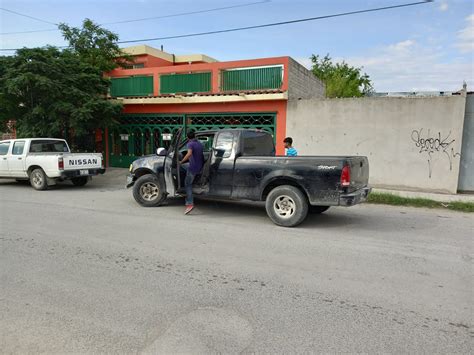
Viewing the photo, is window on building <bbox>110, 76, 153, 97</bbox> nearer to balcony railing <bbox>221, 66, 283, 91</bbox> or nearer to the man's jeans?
balcony railing <bbox>221, 66, 283, 91</bbox>

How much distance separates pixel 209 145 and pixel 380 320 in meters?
5.35

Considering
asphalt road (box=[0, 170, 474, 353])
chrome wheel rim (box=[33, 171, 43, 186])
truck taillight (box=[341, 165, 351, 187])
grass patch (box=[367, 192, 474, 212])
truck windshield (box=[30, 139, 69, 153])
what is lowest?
asphalt road (box=[0, 170, 474, 353])

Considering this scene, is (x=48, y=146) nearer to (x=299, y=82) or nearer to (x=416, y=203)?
(x=299, y=82)

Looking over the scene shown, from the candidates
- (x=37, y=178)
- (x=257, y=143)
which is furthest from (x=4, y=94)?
(x=257, y=143)

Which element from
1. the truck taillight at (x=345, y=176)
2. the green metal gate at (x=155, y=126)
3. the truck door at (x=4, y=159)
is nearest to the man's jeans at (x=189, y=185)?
the truck taillight at (x=345, y=176)

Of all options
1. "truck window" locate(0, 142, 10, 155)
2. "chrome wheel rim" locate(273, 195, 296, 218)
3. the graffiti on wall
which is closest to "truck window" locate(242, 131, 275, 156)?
"chrome wheel rim" locate(273, 195, 296, 218)

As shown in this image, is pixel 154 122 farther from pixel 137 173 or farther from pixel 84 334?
pixel 84 334

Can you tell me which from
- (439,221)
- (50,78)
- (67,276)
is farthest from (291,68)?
(67,276)

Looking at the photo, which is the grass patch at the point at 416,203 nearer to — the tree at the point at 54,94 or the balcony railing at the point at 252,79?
the balcony railing at the point at 252,79

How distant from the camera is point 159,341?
2.93m

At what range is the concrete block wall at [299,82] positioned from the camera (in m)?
12.9

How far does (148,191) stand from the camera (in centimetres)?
850

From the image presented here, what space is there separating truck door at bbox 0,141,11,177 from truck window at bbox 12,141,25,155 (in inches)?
12.0

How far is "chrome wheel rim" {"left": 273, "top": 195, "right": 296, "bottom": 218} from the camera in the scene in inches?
263
